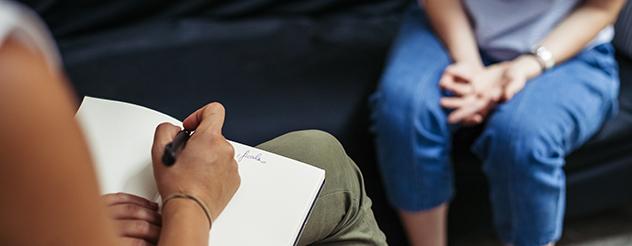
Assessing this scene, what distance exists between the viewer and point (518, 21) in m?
1.27

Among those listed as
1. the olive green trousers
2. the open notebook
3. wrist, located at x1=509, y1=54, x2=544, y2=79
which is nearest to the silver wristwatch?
wrist, located at x1=509, y1=54, x2=544, y2=79

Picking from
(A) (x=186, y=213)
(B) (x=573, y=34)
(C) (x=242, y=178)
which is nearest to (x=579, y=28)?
(B) (x=573, y=34)

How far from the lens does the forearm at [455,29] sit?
4.21ft

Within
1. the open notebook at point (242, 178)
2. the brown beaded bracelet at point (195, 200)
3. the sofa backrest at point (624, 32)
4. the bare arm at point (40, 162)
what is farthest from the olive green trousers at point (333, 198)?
the sofa backrest at point (624, 32)

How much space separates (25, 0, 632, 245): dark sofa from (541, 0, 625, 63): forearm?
16 cm

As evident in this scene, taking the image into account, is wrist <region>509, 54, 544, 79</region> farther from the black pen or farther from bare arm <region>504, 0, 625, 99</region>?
the black pen

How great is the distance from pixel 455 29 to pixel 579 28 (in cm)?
20

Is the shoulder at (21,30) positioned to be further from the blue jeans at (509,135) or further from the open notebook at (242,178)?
the blue jeans at (509,135)

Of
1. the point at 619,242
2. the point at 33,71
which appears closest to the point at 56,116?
the point at 33,71

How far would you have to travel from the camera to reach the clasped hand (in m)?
1.20

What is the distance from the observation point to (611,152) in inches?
53.3

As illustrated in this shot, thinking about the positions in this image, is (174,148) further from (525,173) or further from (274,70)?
(274,70)

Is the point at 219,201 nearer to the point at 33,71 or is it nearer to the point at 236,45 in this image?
the point at 33,71

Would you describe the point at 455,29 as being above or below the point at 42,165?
below
